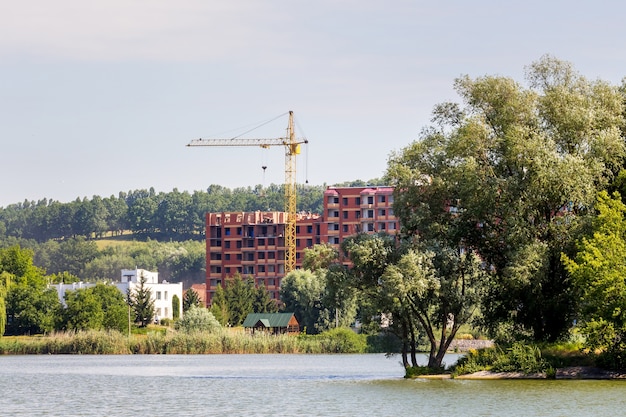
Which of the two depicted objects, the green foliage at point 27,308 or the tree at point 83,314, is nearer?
the tree at point 83,314

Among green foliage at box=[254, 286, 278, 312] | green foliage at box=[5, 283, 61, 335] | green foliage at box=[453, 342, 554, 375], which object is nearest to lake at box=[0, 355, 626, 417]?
green foliage at box=[453, 342, 554, 375]

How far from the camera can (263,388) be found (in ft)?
193

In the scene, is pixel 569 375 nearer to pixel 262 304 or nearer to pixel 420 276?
pixel 420 276

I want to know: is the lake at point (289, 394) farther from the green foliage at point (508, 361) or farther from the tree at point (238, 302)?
the tree at point (238, 302)

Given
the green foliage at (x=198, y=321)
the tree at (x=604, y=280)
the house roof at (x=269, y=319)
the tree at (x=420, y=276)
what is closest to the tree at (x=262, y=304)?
the house roof at (x=269, y=319)

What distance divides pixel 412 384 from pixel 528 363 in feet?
18.9

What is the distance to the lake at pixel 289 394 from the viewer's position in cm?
4484

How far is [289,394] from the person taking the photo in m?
54.1

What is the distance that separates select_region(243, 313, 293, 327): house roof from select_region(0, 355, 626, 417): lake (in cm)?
7424

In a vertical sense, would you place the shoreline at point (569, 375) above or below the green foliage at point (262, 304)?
below

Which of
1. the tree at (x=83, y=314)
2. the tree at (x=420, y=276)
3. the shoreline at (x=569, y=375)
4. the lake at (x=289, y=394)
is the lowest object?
the lake at (x=289, y=394)

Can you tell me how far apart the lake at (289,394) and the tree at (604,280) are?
2.31m

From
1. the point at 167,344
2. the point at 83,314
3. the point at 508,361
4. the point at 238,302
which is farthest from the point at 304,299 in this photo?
the point at 508,361

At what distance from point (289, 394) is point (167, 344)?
58.9m
